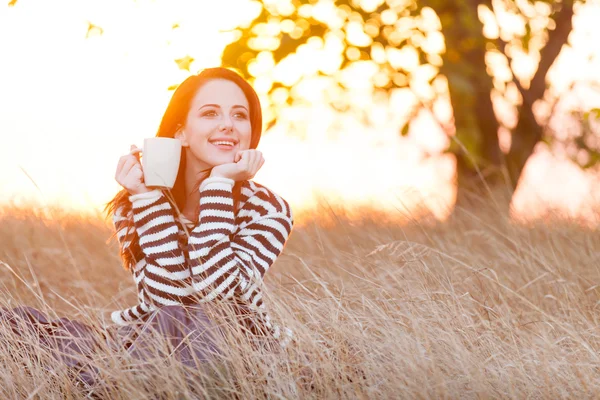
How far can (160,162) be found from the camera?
11.4ft

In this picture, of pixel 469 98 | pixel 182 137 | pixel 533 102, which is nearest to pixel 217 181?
pixel 182 137

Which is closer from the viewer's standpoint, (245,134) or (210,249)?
(210,249)

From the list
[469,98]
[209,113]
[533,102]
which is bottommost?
[533,102]

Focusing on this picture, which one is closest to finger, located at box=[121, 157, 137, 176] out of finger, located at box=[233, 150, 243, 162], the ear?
the ear

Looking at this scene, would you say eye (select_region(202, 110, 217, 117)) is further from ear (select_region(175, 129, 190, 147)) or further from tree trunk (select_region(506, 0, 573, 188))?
tree trunk (select_region(506, 0, 573, 188))

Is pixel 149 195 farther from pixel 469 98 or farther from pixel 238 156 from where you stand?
pixel 469 98

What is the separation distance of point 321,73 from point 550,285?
384 centimetres

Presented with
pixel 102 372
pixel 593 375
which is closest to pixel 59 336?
pixel 102 372

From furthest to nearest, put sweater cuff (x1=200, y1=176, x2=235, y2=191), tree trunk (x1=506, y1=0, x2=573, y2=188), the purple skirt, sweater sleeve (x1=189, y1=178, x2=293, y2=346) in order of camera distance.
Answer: tree trunk (x1=506, y1=0, x2=573, y2=188) < sweater cuff (x1=200, y1=176, x2=235, y2=191) < sweater sleeve (x1=189, y1=178, x2=293, y2=346) < the purple skirt

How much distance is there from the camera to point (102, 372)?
10.1ft

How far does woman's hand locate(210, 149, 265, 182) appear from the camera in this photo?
344 centimetres

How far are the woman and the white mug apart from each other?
51mm

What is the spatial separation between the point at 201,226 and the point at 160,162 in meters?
0.35

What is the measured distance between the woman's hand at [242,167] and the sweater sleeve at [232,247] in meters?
0.04
